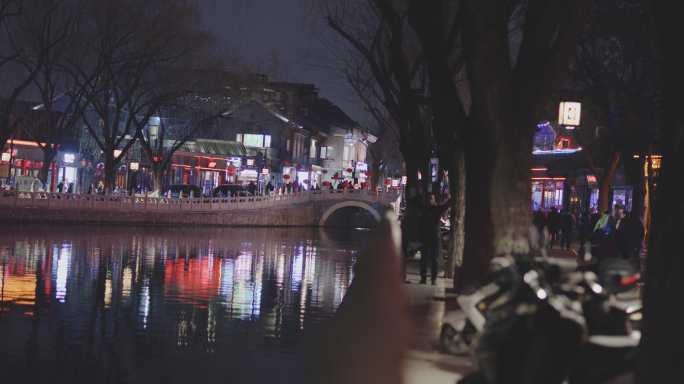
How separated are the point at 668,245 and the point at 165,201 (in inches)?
2158

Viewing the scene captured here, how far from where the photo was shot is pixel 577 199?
58719 mm

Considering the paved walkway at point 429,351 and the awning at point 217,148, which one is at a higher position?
the awning at point 217,148

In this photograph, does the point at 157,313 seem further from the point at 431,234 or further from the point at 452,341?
the point at 431,234

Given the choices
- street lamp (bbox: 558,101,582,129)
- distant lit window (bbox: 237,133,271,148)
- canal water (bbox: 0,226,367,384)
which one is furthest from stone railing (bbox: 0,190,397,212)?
street lamp (bbox: 558,101,582,129)

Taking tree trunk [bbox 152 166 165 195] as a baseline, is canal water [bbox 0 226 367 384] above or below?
below

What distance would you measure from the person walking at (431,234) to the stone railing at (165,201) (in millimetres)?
35180

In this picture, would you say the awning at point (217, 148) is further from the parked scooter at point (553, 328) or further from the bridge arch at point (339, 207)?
the parked scooter at point (553, 328)

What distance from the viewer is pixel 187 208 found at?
59.7 m

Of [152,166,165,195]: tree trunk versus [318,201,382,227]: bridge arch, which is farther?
[318,201,382,227]: bridge arch

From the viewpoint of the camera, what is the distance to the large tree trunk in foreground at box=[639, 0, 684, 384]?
212 inches

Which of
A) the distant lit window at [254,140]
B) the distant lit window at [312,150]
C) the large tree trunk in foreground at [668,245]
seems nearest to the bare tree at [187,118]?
the distant lit window at [254,140]

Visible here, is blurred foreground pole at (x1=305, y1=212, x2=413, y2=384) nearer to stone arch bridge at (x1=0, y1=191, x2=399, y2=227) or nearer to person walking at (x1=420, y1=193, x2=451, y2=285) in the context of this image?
person walking at (x1=420, y1=193, x2=451, y2=285)

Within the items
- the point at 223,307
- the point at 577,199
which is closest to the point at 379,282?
the point at 223,307

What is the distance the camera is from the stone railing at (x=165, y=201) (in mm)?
53406
